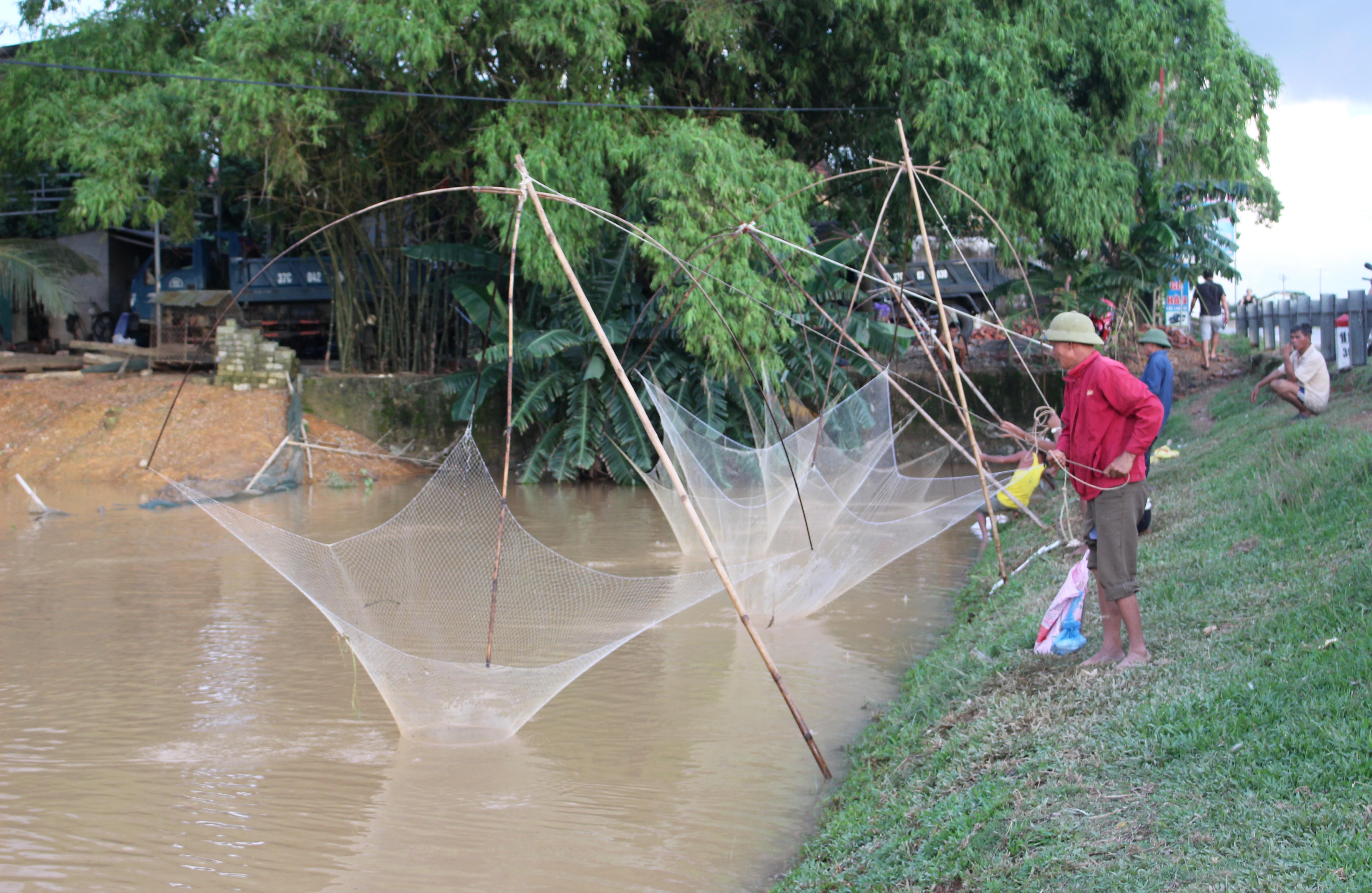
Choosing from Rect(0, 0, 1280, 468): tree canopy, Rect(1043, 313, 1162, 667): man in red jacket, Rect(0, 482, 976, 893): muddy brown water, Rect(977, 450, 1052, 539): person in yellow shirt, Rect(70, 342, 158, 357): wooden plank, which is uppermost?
Rect(0, 0, 1280, 468): tree canopy

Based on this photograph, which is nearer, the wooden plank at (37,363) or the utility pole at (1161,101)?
the utility pole at (1161,101)

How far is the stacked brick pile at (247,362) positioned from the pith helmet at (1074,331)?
10.3 meters

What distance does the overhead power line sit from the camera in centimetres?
880

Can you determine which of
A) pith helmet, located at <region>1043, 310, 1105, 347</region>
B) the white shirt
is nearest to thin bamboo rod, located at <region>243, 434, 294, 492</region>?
pith helmet, located at <region>1043, 310, 1105, 347</region>

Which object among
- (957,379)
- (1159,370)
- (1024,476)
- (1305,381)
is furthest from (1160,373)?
(1305,381)

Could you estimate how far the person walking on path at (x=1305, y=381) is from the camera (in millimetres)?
6570

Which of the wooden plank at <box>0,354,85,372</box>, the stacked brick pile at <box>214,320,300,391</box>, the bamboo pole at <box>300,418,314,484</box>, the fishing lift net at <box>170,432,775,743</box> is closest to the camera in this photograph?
the fishing lift net at <box>170,432,775,743</box>

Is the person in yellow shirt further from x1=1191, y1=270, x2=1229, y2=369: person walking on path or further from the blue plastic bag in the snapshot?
x1=1191, y1=270, x2=1229, y2=369: person walking on path

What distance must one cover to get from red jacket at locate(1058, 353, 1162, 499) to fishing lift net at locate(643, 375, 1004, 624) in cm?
184

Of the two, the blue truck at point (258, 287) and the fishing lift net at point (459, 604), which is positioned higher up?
the blue truck at point (258, 287)

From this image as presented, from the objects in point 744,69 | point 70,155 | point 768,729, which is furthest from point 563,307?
point 768,729

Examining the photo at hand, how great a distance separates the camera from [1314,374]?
21.7 feet

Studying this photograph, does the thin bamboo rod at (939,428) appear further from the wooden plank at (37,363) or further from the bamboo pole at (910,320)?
the wooden plank at (37,363)

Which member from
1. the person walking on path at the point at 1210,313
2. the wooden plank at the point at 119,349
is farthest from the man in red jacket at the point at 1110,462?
the wooden plank at the point at 119,349
